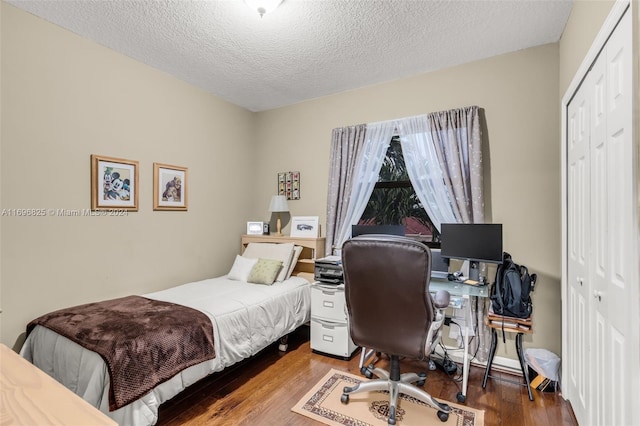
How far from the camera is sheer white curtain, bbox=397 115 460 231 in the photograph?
2.98 m

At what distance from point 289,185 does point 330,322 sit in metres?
1.81

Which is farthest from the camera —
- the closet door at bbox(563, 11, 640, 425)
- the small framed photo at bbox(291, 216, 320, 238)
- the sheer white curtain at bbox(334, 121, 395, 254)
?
the small framed photo at bbox(291, 216, 320, 238)

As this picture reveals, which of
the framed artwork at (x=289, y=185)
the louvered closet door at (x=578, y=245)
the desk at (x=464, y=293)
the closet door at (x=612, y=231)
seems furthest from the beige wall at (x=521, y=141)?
the framed artwork at (x=289, y=185)

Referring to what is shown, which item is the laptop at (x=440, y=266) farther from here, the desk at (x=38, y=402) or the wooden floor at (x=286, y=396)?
the desk at (x=38, y=402)

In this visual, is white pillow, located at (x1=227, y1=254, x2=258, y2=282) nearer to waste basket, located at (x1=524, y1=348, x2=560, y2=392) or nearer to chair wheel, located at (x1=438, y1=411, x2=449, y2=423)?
chair wheel, located at (x1=438, y1=411, x2=449, y2=423)

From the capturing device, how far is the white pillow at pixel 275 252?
11.1 ft

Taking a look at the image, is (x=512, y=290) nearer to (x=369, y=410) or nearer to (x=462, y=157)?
(x=462, y=157)

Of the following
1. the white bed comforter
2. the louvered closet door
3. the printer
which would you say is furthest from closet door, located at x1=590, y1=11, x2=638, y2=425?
the white bed comforter

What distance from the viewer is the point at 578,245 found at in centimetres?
201

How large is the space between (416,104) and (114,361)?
10.6ft

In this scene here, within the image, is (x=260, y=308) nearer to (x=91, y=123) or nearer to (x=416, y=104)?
(x=91, y=123)

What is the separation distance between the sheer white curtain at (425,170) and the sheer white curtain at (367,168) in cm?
20

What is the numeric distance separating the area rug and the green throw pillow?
3.77ft

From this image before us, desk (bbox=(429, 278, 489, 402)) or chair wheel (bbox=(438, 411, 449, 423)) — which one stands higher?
desk (bbox=(429, 278, 489, 402))
